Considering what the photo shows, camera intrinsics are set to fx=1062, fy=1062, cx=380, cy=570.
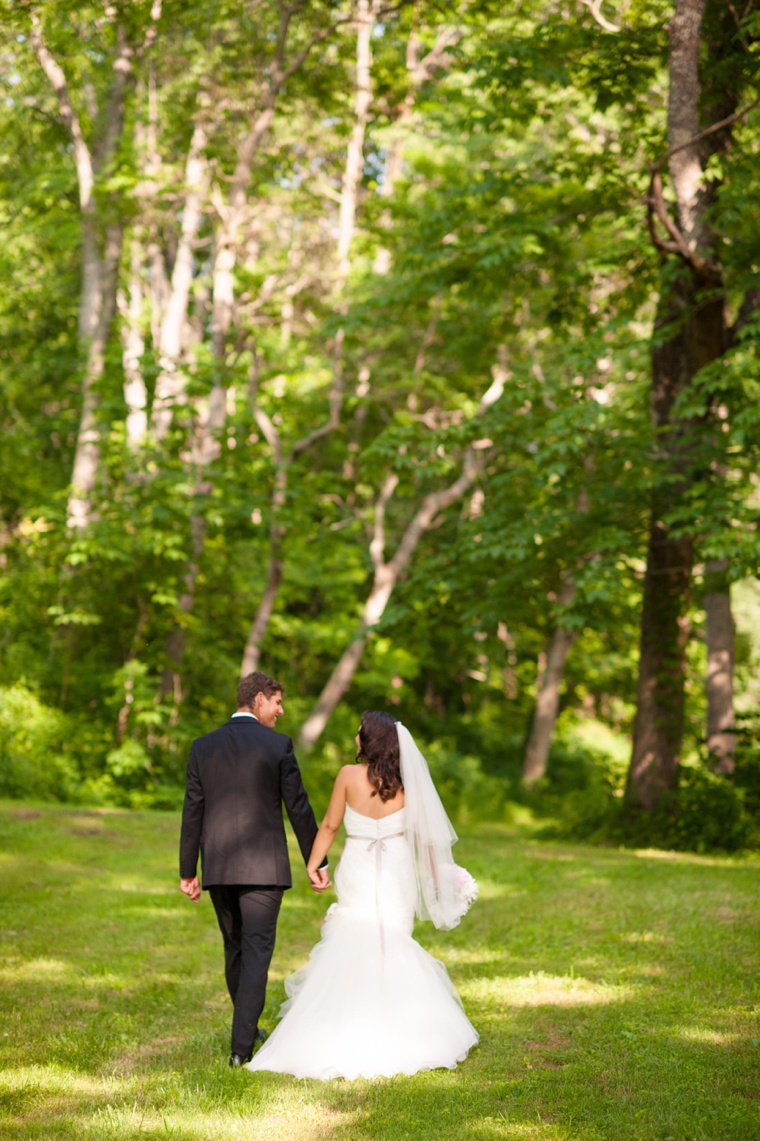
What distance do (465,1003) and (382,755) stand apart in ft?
6.63

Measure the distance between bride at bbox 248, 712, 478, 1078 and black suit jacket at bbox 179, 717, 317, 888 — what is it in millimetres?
242

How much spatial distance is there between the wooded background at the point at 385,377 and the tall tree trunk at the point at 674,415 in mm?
45

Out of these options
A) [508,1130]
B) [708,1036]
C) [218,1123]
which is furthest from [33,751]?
[508,1130]

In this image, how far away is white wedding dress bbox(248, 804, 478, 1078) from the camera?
5359mm

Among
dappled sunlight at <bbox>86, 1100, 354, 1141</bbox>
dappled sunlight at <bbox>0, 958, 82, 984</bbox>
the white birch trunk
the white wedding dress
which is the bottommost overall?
dappled sunlight at <bbox>0, 958, 82, 984</bbox>

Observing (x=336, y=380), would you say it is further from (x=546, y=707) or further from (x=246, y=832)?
(x=246, y=832)

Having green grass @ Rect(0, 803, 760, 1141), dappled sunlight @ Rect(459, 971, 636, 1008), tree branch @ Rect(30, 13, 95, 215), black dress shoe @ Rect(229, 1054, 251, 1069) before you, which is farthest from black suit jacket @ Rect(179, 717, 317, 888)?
tree branch @ Rect(30, 13, 95, 215)

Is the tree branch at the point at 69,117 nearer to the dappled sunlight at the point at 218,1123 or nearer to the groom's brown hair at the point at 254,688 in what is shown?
the groom's brown hair at the point at 254,688

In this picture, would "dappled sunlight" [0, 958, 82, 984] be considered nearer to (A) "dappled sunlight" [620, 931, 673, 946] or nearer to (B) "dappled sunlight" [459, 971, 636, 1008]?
(B) "dappled sunlight" [459, 971, 636, 1008]

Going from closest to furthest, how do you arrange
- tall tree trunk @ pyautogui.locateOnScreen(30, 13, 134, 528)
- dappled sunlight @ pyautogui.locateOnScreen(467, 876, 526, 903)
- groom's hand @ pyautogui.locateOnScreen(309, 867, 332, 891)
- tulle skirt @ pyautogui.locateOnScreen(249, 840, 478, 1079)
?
tulle skirt @ pyautogui.locateOnScreen(249, 840, 478, 1079)
groom's hand @ pyautogui.locateOnScreen(309, 867, 332, 891)
dappled sunlight @ pyautogui.locateOnScreen(467, 876, 526, 903)
tall tree trunk @ pyautogui.locateOnScreen(30, 13, 134, 528)

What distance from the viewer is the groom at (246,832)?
5531 mm

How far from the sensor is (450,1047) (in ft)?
18.0

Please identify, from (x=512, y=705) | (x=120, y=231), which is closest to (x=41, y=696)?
(x=120, y=231)

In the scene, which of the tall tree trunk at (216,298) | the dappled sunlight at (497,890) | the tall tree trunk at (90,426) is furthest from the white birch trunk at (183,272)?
the dappled sunlight at (497,890)
